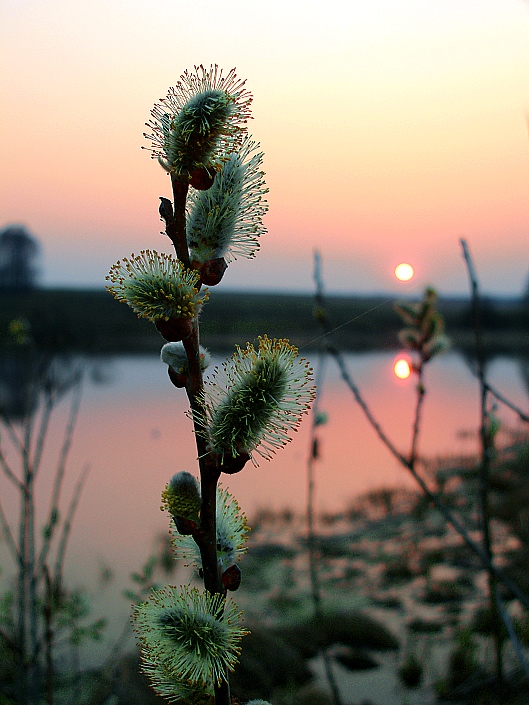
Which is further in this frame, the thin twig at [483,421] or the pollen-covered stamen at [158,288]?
the thin twig at [483,421]

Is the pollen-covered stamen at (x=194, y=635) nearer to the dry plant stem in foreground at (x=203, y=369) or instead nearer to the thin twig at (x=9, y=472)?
the dry plant stem in foreground at (x=203, y=369)

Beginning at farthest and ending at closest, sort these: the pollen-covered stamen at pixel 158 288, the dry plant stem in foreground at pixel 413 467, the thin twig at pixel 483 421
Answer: the thin twig at pixel 483 421, the dry plant stem in foreground at pixel 413 467, the pollen-covered stamen at pixel 158 288

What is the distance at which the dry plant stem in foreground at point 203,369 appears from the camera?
31.4 inches

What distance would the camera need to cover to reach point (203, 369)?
34.1 inches

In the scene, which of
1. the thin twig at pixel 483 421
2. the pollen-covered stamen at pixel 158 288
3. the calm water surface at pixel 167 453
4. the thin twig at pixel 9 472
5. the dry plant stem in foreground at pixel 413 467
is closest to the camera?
the pollen-covered stamen at pixel 158 288

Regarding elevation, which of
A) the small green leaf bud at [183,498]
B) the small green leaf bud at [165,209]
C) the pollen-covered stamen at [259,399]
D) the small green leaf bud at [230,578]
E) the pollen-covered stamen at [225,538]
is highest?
the small green leaf bud at [165,209]

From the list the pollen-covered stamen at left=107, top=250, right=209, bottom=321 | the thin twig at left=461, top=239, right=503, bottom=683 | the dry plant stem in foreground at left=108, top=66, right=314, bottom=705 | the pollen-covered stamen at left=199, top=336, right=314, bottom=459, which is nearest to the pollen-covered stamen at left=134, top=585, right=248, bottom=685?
the dry plant stem in foreground at left=108, top=66, right=314, bottom=705

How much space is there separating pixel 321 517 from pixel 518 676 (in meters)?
5.78

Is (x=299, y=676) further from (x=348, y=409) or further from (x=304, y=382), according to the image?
(x=348, y=409)

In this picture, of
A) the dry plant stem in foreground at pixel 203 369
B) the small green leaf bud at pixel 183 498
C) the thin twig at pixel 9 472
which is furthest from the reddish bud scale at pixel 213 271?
Result: the thin twig at pixel 9 472

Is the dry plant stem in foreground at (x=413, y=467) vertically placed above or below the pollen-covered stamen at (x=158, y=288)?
below

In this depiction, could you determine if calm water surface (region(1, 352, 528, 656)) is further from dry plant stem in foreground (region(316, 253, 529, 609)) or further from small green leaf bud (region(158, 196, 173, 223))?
small green leaf bud (region(158, 196, 173, 223))

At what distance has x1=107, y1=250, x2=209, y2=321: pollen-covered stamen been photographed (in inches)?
30.6

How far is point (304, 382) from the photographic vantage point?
0.87 m
